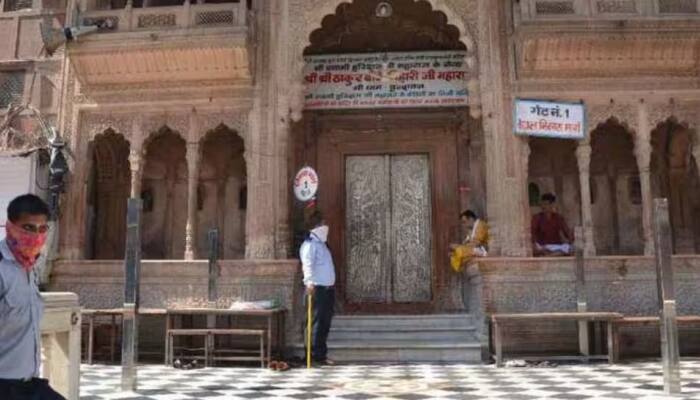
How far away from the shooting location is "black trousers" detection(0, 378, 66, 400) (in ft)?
8.91

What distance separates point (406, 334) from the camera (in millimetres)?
9719

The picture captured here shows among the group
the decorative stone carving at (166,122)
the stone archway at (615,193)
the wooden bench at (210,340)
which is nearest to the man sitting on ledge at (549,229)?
the stone archway at (615,193)

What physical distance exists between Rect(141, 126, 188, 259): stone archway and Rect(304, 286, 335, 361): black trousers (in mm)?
→ 3735

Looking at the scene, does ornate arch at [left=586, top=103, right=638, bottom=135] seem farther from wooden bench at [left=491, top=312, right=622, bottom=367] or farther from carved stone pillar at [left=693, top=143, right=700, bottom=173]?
wooden bench at [left=491, top=312, right=622, bottom=367]

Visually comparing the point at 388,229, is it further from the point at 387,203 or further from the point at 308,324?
the point at 308,324

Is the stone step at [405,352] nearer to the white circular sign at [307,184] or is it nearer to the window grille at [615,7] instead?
the white circular sign at [307,184]

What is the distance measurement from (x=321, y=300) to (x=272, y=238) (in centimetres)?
143

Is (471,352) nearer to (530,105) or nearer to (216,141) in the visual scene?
(530,105)

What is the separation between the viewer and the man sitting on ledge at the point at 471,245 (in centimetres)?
993

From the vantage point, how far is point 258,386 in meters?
7.02

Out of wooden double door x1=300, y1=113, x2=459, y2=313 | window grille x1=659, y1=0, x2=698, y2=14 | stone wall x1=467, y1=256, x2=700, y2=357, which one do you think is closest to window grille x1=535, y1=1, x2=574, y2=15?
window grille x1=659, y1=0, x2=698, y2=14

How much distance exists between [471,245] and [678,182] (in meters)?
3.83

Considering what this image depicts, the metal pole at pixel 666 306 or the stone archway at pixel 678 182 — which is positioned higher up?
the stone archway at pixel 678 182

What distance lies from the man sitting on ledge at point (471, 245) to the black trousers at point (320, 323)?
2397 mm
